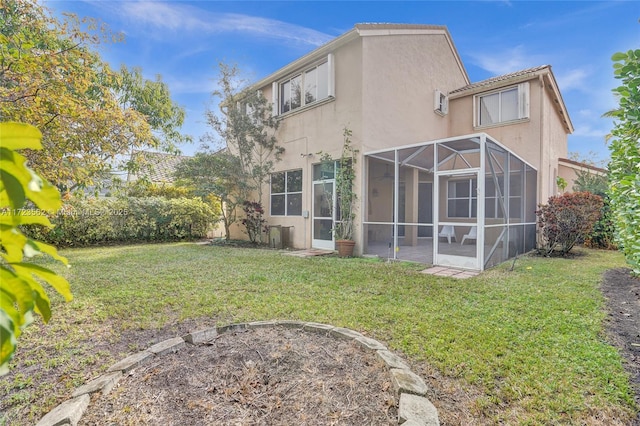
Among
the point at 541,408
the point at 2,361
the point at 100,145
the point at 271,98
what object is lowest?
the point at 541,408

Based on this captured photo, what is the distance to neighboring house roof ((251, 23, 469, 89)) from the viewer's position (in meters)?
9.28

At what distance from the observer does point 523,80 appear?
35.7 ft

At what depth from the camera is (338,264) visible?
303 inches

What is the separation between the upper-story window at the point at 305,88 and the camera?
10.3 metres

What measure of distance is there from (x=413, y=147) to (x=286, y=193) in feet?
16.9

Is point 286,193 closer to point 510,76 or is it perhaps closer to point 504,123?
point 504,123

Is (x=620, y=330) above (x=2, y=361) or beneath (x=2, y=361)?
beneath

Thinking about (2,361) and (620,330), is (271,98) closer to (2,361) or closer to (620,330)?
(620,330)

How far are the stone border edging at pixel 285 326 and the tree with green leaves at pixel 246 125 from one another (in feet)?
29.7

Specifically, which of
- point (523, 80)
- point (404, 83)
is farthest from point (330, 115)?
point (523, 80)

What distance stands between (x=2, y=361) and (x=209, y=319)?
11.3 feet

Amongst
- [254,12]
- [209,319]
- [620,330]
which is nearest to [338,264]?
[209,319]

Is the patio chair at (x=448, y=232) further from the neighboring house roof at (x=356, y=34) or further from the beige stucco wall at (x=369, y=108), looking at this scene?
the neighboring house roof at (x=356, y=34)

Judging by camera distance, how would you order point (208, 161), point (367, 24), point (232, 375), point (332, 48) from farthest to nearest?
point (208, 161) → point (332, 48) → point (367, 24) → point (232, 375)
